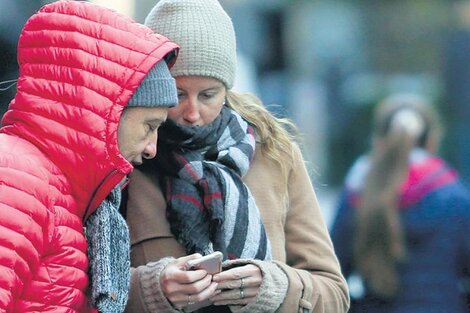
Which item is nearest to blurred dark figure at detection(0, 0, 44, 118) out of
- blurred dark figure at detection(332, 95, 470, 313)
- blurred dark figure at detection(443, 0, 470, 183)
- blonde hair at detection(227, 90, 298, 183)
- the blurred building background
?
the blurred building background

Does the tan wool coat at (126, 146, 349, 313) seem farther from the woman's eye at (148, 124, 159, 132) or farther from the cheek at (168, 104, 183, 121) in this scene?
the woman's eye at (148, 124, 159, 132)

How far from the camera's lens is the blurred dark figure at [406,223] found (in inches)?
190

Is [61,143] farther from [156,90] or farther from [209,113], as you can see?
[209,113]

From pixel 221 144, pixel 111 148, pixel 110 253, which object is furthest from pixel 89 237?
pixel 221 144

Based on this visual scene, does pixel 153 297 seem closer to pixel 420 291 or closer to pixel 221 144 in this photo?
pixel 221 144

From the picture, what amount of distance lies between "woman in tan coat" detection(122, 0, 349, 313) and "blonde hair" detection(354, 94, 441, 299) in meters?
1.84

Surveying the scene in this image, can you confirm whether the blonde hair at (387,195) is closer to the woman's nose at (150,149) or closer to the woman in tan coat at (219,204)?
the woman in tan coat at (219,204)

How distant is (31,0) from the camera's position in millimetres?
6293

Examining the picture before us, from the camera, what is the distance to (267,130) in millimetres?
3125

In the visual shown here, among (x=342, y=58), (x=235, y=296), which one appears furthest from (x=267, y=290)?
(x=342, y=58)

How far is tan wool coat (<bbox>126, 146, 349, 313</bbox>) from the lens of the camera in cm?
291

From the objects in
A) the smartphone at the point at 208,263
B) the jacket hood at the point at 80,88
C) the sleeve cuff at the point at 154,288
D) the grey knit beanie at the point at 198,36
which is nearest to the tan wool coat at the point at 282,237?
the sleeve cuff at the point at 154,288

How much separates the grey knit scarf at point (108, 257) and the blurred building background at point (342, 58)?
370 centimetres

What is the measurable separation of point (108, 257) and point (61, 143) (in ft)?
0.90
